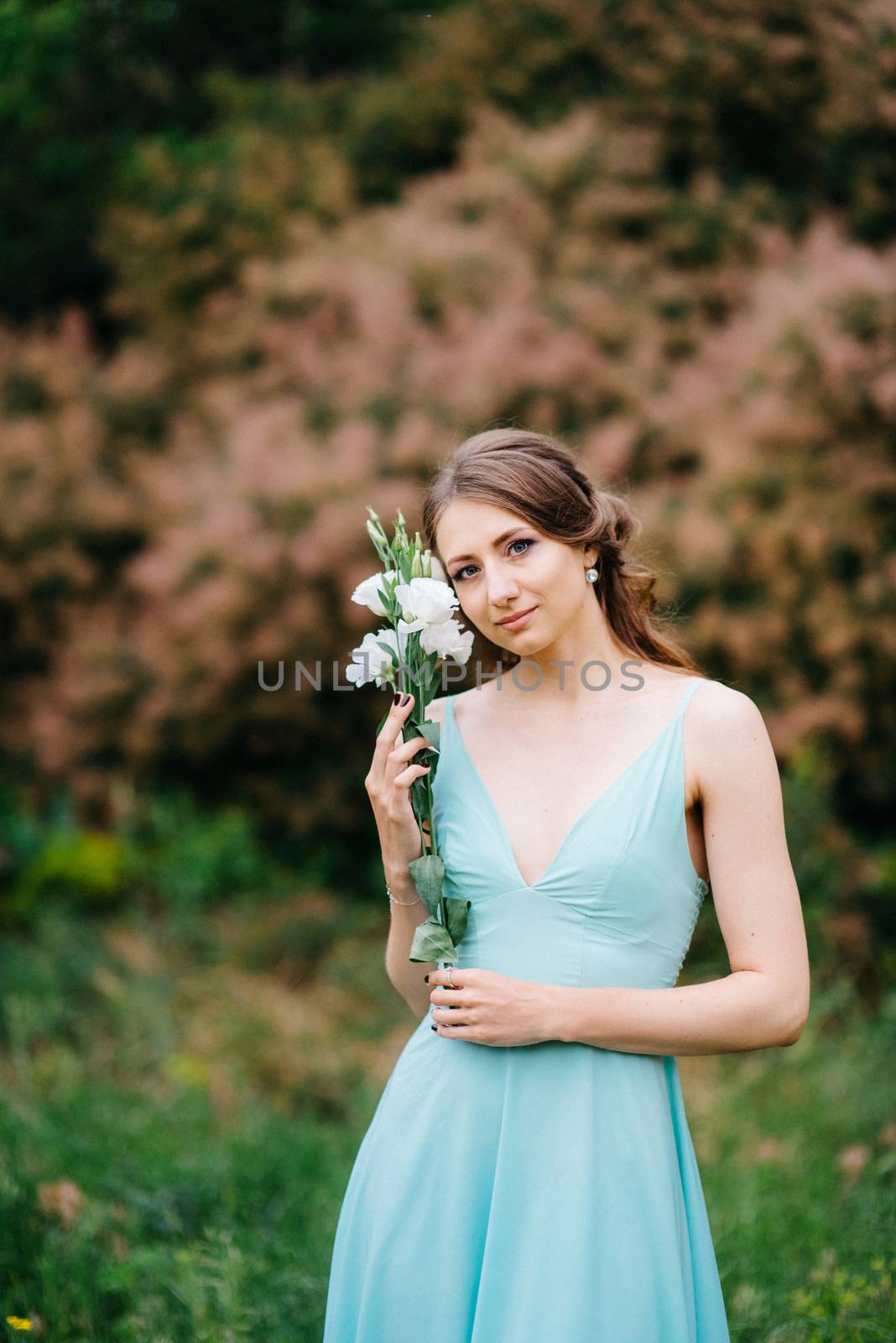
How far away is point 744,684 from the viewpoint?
17.9 feet

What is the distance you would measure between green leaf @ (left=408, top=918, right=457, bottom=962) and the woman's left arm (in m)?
0.20

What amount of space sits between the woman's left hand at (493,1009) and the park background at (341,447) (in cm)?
204

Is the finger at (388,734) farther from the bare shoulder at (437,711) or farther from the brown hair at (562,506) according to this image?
the brown hair at (562,506)

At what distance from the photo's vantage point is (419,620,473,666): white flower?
1797mm

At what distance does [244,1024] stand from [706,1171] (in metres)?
2.14

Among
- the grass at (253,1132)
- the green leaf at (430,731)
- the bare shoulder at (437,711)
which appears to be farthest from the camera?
the grass at (253,1132)

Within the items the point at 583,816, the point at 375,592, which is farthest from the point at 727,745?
the point at 375,592

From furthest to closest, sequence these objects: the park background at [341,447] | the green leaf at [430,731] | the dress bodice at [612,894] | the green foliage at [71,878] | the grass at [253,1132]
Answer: the green foliage at [71,878] → the park background at [341,447] → the grass at [253,1132] → the green leaf at [430,731] → the dress bodice at [612,894]

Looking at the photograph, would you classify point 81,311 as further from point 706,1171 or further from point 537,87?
point 706,1171

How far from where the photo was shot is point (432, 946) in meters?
1.78

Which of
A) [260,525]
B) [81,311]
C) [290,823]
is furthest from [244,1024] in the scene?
[81,311]

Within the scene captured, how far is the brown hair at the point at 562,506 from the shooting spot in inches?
74.1

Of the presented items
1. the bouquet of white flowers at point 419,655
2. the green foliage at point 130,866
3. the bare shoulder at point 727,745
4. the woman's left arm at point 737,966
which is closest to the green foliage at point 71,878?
the green foliage at point 130,866

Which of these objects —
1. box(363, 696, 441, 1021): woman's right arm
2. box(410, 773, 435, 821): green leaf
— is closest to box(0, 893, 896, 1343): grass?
box(363, 696, 441, 1021): woman's right arm
